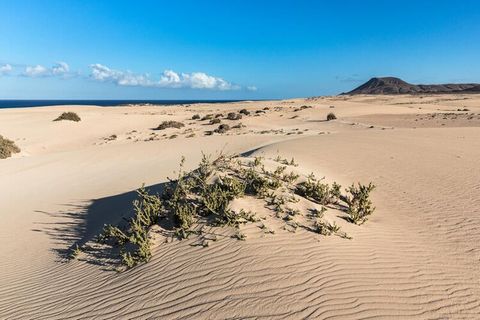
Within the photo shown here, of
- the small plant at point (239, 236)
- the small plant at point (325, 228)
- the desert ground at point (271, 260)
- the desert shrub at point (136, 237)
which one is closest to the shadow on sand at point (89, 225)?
the desert ground at point (271, 260)

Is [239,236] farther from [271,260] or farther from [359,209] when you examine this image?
[359,209]

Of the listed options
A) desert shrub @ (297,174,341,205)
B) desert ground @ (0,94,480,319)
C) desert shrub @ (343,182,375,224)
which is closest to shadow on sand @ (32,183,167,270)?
desert ground @ (0,94,480,319)

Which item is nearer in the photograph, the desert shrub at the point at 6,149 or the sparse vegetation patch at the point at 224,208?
the sparse vegetation patch at the point at 224,208

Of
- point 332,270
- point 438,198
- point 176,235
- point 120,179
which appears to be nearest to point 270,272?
point 332,270

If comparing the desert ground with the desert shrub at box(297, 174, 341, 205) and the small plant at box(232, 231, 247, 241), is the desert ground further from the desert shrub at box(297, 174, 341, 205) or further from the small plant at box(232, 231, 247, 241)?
the desert shrub at box(297, 174, 341, 205)

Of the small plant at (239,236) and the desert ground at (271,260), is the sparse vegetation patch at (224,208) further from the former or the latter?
the desert ground at (271,260)

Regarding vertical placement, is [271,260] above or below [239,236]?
below

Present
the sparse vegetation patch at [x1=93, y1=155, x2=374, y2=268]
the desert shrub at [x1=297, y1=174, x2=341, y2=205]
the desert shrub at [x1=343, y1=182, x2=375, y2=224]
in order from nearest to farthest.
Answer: the sparse vegetation patch at [x1=93, y1=155, x2=374, y2=268] → the desert shrub at [x1=343, y1=182, x2=375, y2=224] → the desert shrub at [x1=297, y1=174, x2=341, y2=205]

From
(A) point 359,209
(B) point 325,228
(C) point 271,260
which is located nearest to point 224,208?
(C) point 271,260

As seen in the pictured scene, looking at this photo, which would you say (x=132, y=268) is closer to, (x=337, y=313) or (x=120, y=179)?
(x=337, y=313)

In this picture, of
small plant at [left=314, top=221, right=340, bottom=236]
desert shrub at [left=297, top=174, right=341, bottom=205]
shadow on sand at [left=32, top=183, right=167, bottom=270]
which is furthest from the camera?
desert shrub at [left=297, top=174, right=341, bottom=205]

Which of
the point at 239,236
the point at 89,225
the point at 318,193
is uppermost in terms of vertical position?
the point at 318,193

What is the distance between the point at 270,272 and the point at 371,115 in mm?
33888

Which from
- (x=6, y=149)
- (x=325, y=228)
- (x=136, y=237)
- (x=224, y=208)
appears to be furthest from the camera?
(x=6, y=149)
